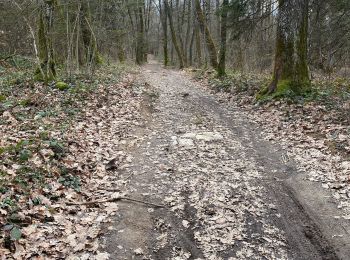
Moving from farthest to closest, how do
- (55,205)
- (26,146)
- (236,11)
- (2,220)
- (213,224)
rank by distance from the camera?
(236,11), (26,146), (55,205), (213,224), (2,220)

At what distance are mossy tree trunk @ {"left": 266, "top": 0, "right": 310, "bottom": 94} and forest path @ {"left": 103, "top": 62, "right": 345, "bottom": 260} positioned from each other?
3.08 m

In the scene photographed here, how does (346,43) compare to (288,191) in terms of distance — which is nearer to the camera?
(288,191)

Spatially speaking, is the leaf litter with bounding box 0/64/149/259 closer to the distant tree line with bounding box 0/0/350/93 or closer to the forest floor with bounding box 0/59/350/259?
the forest floor with bounding box 0/59/350/259

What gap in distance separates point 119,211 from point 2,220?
5.20 ft

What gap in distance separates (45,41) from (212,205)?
928 centimetres

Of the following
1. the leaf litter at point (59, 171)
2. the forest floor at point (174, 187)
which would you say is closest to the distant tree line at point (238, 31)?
the forest floor at point (174, 187)

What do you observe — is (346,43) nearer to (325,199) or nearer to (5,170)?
(325,199)

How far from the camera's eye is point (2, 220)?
437 cm

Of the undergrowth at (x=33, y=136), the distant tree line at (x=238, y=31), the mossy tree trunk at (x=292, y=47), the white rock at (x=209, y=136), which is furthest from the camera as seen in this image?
the distant tree line at (x=238, y=31)

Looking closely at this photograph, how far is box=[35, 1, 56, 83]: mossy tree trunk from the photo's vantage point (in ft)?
38.1

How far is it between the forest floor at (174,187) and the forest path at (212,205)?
17mm

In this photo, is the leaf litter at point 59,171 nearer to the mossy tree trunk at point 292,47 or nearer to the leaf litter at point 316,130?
the leaf litter at point 316,130

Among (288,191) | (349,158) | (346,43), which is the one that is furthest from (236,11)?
(288,191)

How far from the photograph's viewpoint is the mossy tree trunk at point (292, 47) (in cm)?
1047
